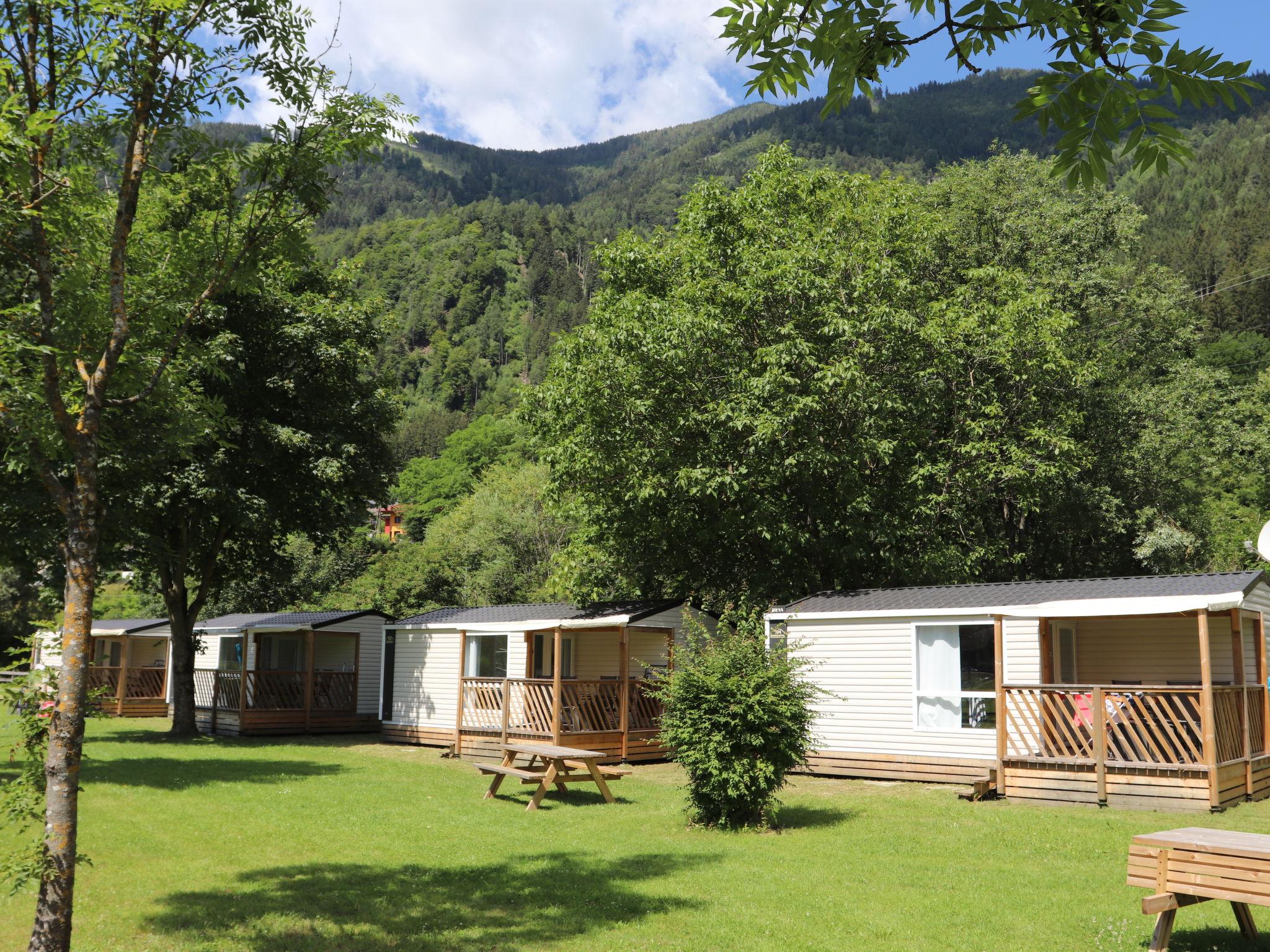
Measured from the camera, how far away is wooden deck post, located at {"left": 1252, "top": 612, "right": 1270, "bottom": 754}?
13172 mm

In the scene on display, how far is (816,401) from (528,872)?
11516mm

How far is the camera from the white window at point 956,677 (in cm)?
1448

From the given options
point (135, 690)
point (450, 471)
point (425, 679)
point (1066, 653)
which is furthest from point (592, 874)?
point (450, 471)

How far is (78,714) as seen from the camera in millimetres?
5145

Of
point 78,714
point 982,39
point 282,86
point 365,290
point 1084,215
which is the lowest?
point 78,714

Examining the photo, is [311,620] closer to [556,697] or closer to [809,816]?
[556,697]

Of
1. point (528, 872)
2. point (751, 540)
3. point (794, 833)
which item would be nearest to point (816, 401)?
point (751, 540)

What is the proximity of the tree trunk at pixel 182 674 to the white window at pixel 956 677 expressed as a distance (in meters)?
16.2

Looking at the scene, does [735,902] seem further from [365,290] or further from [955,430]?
[365,290]

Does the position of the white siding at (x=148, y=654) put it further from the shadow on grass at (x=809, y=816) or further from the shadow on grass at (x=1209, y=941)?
the shadow on grass at (x=1209, y=941)

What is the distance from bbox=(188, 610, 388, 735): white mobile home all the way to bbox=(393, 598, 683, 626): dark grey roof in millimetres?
1971

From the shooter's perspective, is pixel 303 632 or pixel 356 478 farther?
pixel 303 632

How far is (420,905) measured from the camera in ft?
24.7

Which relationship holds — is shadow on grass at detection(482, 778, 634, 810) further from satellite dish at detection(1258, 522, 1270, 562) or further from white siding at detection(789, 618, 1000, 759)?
satellite dish at detection(1258, 522, 1270, 562)
